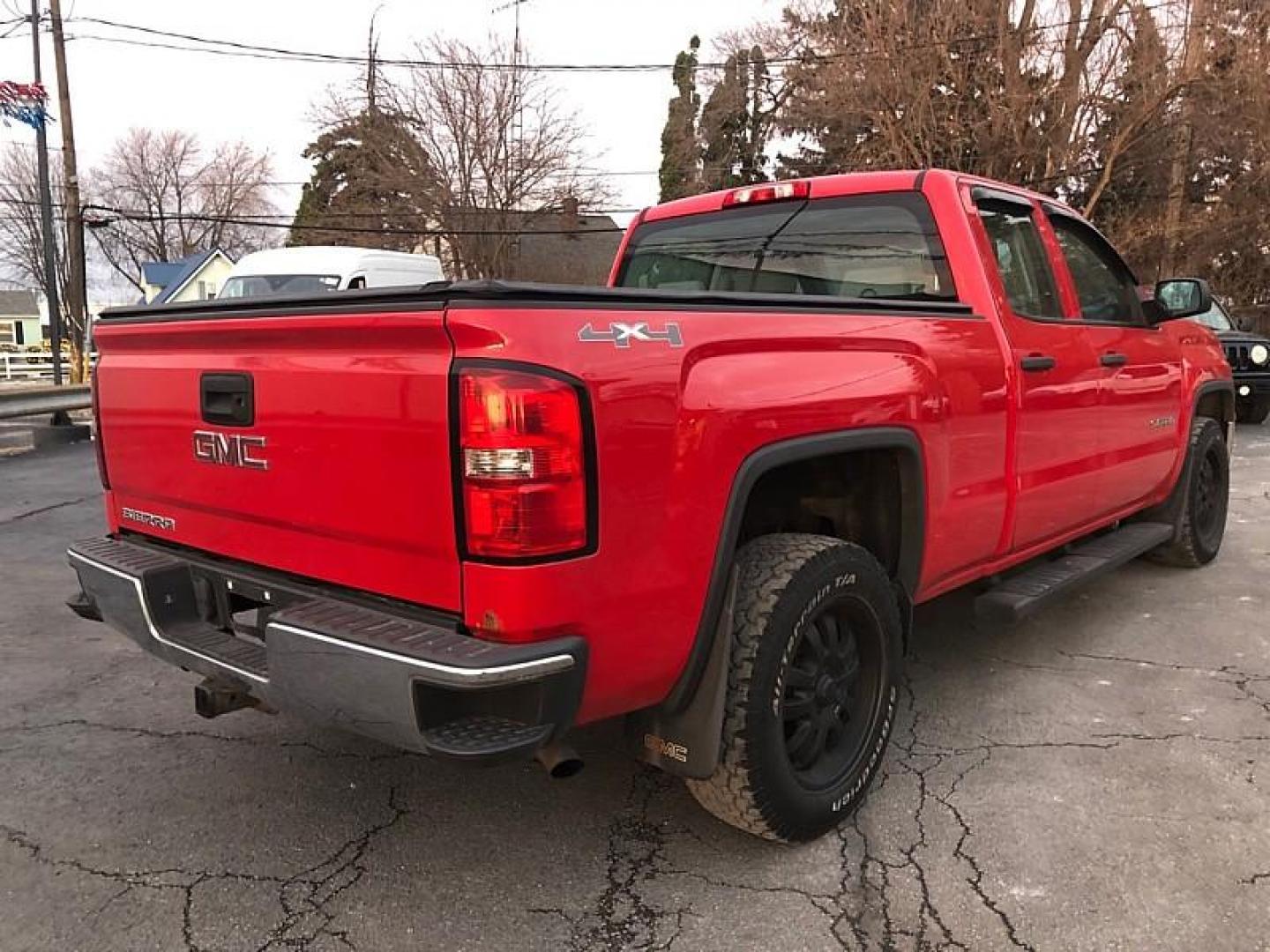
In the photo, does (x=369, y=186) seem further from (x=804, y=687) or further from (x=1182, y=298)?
(x=804, y=687)

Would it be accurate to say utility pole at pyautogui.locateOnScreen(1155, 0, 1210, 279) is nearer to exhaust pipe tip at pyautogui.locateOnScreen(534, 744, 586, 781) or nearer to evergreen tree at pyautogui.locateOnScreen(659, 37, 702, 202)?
evergreen tree at pyautogui.locateOnScreen(659, 37, 702, 202)

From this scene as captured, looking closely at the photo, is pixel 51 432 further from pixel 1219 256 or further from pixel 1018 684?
pixel 1219 256

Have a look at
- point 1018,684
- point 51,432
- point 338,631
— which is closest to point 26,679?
point 338,631

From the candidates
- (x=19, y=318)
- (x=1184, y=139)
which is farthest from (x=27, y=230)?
(x=1184, y=139)

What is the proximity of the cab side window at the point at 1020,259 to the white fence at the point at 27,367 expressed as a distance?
36370 mm

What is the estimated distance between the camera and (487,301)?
2059 mm

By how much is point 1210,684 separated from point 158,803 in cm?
389

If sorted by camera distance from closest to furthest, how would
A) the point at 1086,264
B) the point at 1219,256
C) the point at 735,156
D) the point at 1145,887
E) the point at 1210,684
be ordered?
the point at 1145,887 < the point at 1210,684 < the point at 1086,264 < the point at 1219,256 < the point at 735,156

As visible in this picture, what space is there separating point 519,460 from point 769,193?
2.41 m

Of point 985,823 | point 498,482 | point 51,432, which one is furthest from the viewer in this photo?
point 51,432

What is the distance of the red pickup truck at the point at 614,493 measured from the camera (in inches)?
82.0

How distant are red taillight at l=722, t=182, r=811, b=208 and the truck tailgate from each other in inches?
83.9

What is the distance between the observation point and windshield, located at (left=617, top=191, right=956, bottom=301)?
3.72 meters

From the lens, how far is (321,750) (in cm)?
344
